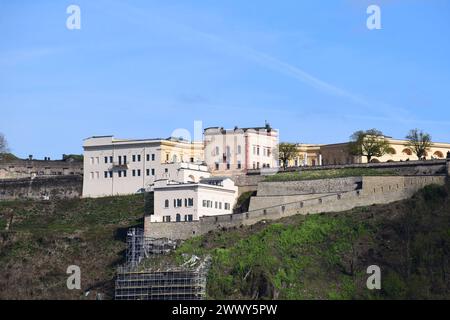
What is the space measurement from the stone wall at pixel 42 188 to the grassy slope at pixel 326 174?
20579 millimetres

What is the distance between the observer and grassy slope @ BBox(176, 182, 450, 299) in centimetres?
14912

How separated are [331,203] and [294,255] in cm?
762

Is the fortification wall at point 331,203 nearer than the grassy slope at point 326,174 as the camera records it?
Yes

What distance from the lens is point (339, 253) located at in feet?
504

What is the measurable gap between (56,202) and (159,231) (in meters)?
19.0

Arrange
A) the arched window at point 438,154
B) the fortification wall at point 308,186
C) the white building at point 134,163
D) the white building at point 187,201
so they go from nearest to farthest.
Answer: the fortification wall at point 308,186
the white building at point 187,201
the white building at point 134,163
the arched window at point 438,154

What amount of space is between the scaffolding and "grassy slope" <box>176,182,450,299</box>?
114cm

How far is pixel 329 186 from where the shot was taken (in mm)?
163000

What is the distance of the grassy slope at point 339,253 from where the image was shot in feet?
489

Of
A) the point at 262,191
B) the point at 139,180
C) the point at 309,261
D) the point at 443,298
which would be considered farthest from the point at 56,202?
the point at 443,298

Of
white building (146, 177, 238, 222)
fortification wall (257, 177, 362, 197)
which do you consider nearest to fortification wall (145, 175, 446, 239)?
fortification wall (257, 177, 362, 197)

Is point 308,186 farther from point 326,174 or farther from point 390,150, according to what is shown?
point 390,150

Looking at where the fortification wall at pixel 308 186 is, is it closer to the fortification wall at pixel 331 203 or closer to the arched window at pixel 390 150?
the fortification wall at pixel 331 203

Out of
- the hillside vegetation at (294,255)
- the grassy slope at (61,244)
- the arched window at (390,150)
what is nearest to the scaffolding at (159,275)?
the hillside vegetation at (294,255)
